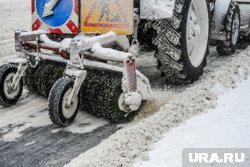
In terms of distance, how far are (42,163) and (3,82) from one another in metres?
1.36

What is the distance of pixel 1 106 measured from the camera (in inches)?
182

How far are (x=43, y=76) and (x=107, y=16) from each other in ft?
2.99

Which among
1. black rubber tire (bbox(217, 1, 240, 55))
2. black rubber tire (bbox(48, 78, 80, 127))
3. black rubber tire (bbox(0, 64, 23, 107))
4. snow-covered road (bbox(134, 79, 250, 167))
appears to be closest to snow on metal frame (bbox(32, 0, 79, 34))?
black rubber tire (bbox(0, 64, 23, 107))

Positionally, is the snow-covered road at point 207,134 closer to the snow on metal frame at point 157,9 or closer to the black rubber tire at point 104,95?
the black rubber tire at point 104,95

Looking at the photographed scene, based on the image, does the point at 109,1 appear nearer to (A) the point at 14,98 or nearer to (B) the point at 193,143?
(A) the point at 14,98

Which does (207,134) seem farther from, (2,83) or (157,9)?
(2,83)

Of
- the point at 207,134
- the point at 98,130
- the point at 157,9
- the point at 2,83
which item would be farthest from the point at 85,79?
the point at 207,134

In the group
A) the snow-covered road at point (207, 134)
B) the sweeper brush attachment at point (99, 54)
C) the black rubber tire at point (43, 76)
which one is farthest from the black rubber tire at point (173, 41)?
the black rubber tire at point (43, 76)

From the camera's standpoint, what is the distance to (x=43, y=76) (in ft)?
15.4

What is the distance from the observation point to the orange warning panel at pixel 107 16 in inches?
171

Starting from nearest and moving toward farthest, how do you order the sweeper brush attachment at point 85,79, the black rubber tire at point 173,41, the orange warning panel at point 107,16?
1. the sweeper brush attachment at point 85,79
2. the orange warning panel at point 107,16
3. the black rubber tire at point 173,41

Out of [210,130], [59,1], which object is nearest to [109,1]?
[59,1]

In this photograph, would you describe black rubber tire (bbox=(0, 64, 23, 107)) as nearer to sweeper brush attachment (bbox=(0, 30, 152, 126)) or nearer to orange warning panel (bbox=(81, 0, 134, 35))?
sweeper brush attachment (bbox=(0, 30, 152, 126))

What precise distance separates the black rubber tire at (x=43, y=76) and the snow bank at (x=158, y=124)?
1.06 metres
